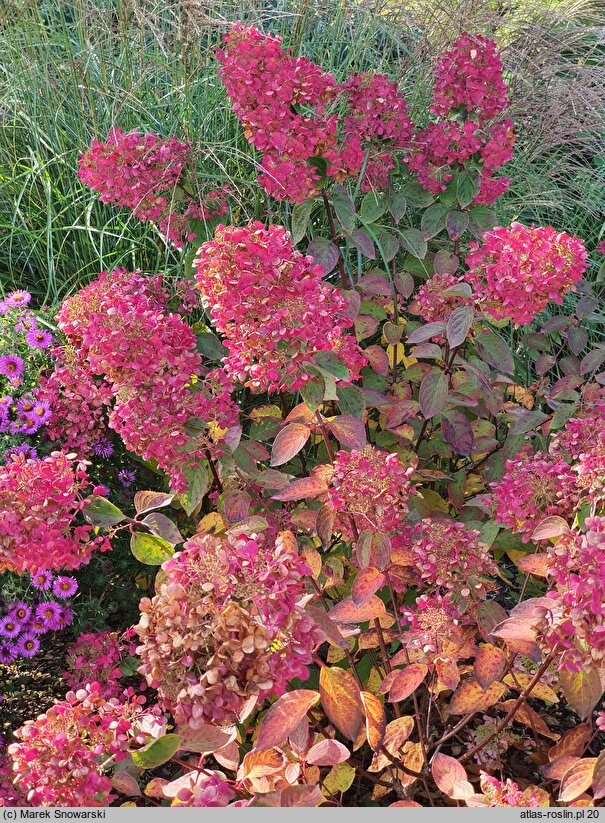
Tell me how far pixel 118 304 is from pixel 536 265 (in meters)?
0.84

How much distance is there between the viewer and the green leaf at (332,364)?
4.81 ft

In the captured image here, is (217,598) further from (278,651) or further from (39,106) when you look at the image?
(39,106)

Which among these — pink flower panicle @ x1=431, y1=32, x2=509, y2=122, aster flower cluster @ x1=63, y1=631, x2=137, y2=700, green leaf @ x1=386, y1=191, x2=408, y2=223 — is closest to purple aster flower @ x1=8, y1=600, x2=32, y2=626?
aster flower cluster @ x1=63, y1=631, x2=137, y2=700

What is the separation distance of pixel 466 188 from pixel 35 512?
57.6 inches

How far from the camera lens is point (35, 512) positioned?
1.23 meters

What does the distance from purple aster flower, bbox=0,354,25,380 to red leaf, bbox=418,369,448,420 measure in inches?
39.8

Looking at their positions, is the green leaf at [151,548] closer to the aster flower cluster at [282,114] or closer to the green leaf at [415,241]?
the aster flower cluster at [282,114]

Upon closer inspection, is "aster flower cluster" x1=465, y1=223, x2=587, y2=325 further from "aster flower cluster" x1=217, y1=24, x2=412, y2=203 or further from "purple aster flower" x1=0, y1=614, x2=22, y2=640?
"purple aster flower" x1=0, y1=614, x2=22, y2=640

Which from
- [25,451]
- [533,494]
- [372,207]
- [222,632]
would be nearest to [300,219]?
[372,207]

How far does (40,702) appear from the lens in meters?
2.06

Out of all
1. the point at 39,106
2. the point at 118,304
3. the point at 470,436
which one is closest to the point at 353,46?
the point at 39,106

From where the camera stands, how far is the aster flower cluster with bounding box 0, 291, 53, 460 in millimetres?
1921

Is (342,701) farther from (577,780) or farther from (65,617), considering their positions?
(65,617)

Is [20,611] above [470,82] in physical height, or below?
below
